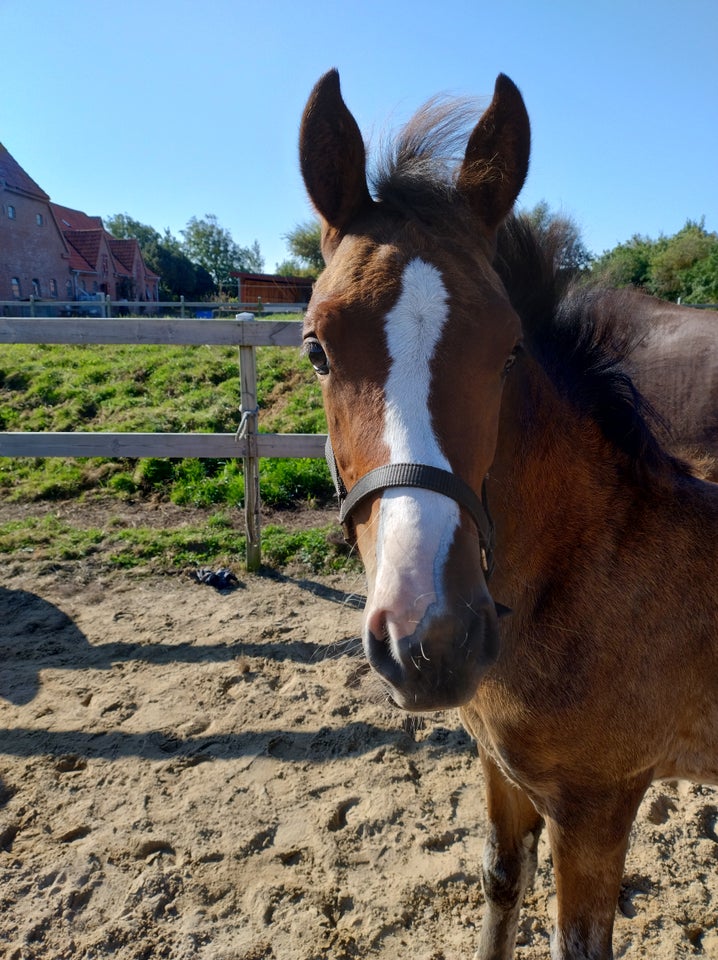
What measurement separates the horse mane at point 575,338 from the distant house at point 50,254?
2947cm

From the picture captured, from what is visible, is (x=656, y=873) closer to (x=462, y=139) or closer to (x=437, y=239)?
(x=437, y=239)

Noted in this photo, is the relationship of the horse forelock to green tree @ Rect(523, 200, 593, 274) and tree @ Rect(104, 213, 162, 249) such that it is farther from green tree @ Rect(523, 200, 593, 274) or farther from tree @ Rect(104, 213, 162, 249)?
tree @ Rect(104, 213, 162, 249)

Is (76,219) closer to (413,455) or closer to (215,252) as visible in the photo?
(215,252)

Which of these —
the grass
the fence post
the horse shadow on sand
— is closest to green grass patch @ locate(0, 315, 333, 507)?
the grass

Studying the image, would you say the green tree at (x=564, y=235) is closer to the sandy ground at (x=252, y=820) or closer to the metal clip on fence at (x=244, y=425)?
the sandy ground at (x=252, y=820)

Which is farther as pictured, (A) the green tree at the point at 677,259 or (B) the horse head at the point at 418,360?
(A) the green tree at the point at 677,259

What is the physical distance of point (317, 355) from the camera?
152 centimetres

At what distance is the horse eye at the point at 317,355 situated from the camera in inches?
59.6

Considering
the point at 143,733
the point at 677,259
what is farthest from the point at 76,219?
the point at 143,733

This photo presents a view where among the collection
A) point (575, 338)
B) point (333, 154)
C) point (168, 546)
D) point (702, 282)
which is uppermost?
point (702, 282)

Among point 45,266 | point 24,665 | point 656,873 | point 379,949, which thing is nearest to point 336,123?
point 379,949

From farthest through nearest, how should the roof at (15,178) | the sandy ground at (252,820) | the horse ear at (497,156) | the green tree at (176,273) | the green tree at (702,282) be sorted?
1. the green tree at (176,273)
2. the roof at (15,178)
3. the green tree at (702,282)
4. the sandy ground at (252,820)
5. the horse ear at (497,156)

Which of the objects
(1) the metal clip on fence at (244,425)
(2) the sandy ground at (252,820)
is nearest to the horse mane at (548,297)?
(2) the sandy ground at (252,820)

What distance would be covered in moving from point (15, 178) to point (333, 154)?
3903cm
